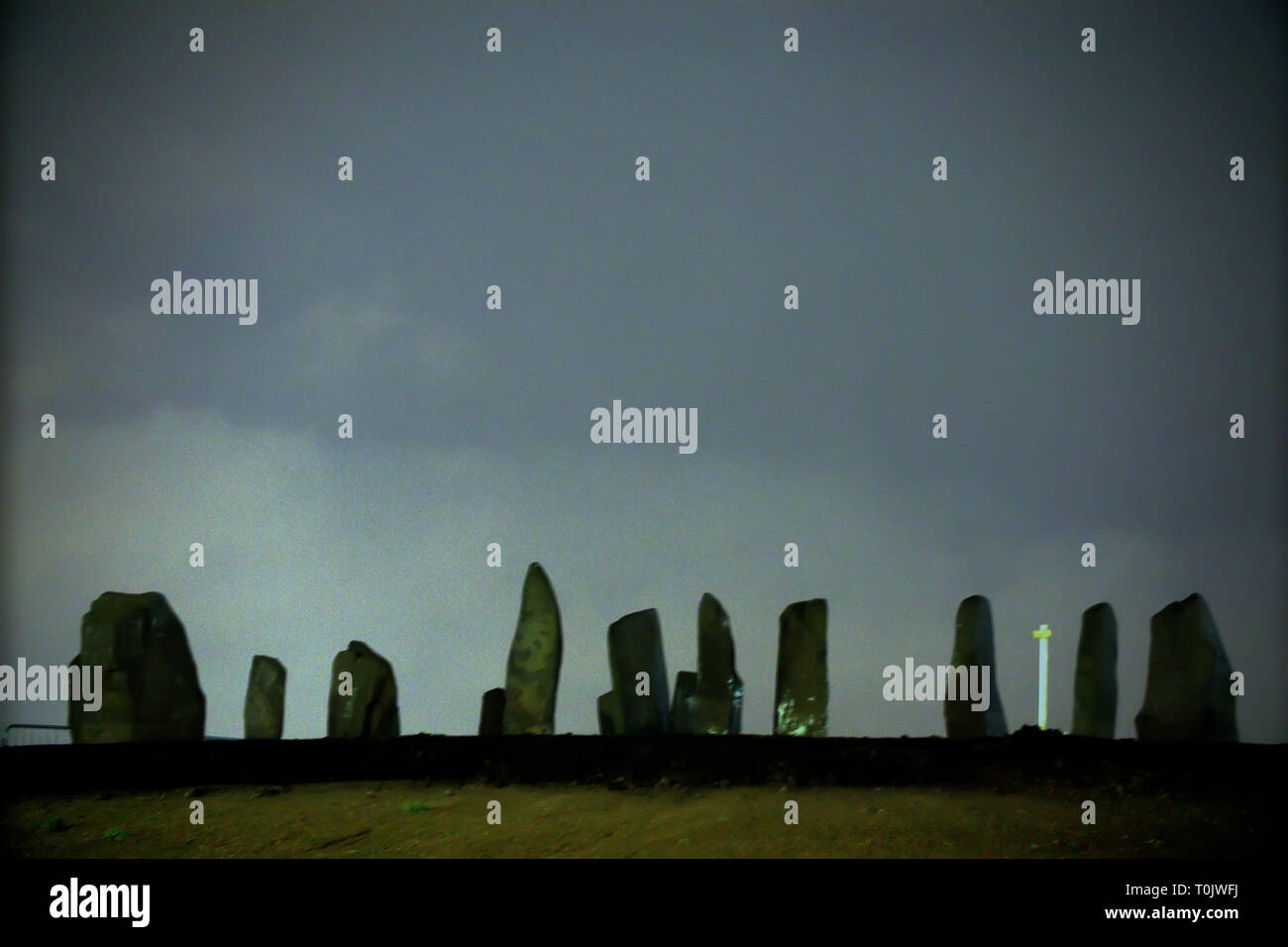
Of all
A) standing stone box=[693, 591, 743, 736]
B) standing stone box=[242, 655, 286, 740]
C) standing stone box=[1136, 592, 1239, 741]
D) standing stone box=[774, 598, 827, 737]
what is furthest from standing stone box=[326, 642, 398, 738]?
standing stone box=[1136, 592, 1239, 741]

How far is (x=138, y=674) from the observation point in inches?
786

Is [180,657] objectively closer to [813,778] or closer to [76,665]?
[76,665]

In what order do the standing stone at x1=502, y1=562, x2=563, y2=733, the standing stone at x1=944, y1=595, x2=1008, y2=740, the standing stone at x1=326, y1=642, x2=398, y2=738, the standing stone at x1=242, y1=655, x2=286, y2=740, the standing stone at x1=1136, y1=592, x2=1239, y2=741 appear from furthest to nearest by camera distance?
the standing stone at x1=242, y1=655, x2=286, y2=740
the standing stone at x1=326, y1=642, x2=398, y2=738
the standing stone at x1=502, y1=562, x2=563, y2=733
the standing stone at x1=944, y1=595, x2=1008, y2=740
the standing stone at x1=1136, y1=592, x2=1239, y2=741

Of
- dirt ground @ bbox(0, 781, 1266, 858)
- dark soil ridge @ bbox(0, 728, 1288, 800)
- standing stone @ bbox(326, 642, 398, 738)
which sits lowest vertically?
dirt ground @ bbox(0, 781, 1266, 858)

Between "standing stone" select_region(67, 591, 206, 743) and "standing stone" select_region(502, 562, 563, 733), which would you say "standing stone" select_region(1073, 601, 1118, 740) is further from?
"standing stone" select_region(67, 591, 206, 743)

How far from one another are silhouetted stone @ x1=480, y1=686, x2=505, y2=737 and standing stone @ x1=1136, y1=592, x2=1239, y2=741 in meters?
11.1

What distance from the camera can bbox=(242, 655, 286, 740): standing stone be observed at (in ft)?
71.1

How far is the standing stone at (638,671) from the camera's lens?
2000cm

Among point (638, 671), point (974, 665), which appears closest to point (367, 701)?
point (638, 671)

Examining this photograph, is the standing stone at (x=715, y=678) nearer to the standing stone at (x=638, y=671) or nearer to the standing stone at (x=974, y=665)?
the standing stone at (x=638, y=671)

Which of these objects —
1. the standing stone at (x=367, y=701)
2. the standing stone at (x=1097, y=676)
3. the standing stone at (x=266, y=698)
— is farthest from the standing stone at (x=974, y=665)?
the standing stone at (x=266, y=698)
